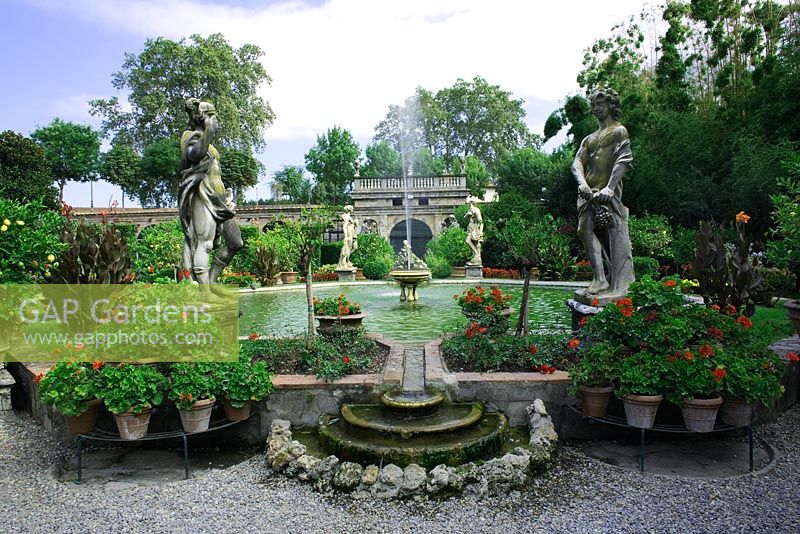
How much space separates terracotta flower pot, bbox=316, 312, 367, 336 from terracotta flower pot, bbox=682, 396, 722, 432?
3.63 m

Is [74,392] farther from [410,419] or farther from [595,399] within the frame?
[595,399]

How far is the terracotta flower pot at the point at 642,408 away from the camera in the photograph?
13.7ft

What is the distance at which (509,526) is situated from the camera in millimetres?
3383

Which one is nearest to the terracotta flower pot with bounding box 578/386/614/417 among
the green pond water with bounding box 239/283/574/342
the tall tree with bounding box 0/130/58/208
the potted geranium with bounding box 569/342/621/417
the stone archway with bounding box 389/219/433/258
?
the potted geranium with bounding box 569/342/621/417

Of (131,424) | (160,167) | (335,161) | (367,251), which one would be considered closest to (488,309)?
(131,424)

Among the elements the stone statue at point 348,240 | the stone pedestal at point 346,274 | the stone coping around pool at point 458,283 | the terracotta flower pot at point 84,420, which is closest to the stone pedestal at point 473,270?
the stone coping around pool at point 458,283

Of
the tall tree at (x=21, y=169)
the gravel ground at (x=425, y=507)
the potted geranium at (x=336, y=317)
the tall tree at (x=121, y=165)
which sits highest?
the tall tree at (x=121, y=165)

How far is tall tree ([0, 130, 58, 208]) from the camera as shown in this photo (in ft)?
79.2

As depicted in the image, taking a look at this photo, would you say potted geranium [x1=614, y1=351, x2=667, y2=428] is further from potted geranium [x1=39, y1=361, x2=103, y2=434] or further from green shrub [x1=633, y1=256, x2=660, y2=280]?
green shrub [x1=633, y1=256, x2=660, y2=280]

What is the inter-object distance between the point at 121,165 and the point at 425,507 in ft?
122

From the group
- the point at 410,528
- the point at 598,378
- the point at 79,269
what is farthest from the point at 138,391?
the point at 598,378

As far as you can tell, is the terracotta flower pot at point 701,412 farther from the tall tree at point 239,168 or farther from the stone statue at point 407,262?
the tall tree at point 239,168

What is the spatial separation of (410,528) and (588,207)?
4.28 m

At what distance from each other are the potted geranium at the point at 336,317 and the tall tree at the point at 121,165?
1337 inches
